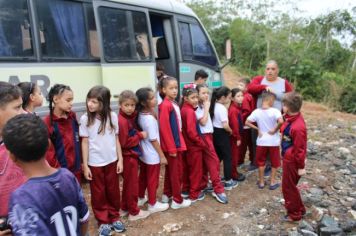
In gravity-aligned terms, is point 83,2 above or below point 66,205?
above

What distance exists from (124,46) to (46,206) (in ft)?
13.2

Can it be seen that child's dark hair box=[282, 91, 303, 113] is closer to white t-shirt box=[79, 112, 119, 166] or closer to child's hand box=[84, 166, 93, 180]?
white t-shirt box=[79, 112, 119, 166]

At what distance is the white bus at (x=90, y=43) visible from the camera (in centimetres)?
422

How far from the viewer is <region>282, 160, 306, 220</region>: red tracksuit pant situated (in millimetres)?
4066

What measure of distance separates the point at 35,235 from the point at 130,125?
92.8 inches

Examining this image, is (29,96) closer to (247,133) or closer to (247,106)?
(247,106)

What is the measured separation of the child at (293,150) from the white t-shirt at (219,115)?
3.11ft

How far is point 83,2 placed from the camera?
16.1ft

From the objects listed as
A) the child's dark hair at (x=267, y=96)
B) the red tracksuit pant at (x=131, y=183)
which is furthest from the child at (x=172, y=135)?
the child's dark hair at (x=267, y=96)

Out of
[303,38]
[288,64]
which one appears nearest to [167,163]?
[288,64]

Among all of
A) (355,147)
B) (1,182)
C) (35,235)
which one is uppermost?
(1,182)

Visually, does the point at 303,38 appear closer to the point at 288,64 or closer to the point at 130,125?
the point at 288,64

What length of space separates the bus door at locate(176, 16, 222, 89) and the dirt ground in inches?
100

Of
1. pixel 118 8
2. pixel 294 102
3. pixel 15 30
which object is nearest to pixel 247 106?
pixel 294 102
